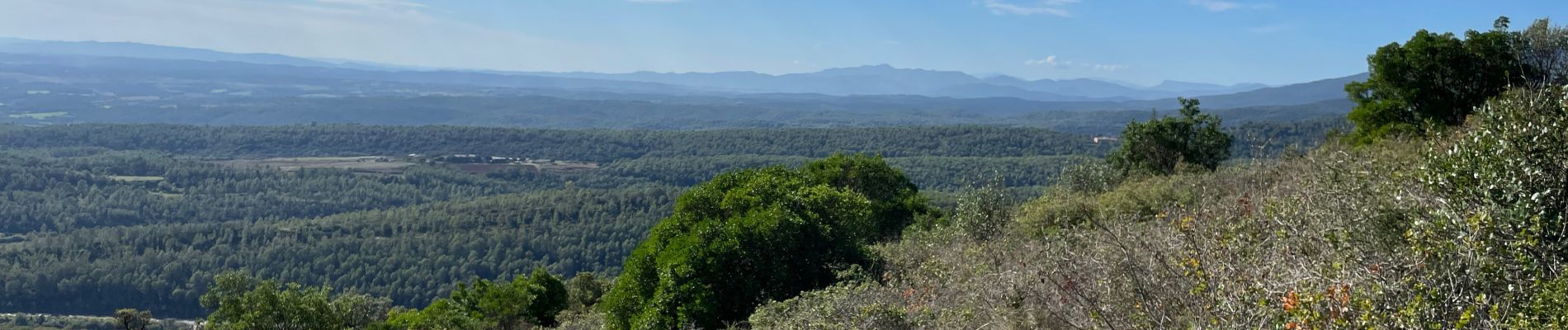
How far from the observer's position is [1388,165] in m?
8.34

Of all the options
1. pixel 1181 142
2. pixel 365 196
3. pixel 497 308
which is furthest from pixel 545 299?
pixel 365 196

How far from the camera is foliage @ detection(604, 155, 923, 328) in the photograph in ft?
48.1

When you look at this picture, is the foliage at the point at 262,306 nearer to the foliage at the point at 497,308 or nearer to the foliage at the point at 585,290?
the foliage at the point at 497,308

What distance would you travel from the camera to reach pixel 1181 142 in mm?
25266

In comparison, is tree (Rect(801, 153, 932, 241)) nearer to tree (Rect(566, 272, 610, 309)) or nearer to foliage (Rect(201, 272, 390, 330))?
tree (Rect(566, 272, 610, 309))

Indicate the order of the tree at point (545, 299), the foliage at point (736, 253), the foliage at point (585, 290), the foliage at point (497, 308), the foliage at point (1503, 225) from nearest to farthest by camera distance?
the foliage at point (1503, 225) → the foliage at point (736, 253) → the foliage at point (497, 308) → the tree at point (545, 299) → the foliage at point (585, 290)

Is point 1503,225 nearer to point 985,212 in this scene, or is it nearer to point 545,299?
point 985,212

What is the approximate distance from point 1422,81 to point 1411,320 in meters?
19.0

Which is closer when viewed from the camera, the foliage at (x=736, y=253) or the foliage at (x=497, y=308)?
the foliage at (x=736, y=253)

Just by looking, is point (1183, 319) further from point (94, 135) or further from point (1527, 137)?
point (94, 135)

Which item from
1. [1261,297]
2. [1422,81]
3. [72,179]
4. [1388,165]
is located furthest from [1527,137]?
[72,179]

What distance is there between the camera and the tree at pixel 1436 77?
60.7 feet

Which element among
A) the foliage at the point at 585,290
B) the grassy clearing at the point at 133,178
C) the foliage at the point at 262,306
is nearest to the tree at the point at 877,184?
the foliage at the point at 585,290

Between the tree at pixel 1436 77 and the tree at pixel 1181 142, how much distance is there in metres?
4.83
